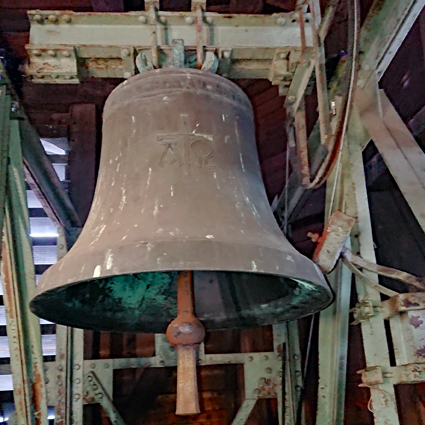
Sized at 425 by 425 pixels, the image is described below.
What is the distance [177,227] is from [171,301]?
0.66m

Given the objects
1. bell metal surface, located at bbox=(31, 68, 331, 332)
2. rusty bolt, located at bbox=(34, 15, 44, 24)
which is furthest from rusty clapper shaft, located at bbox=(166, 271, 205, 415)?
rusty bolt, located at bbox=(34, 15, 44, 24)

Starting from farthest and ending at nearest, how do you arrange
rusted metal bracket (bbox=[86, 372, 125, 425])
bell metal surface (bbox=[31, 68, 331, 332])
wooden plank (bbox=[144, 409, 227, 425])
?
1. wooden plank (bbox=[144, 409, 227, 425])
2. rusted metal bracket (bbox=[86, 372, 125, 425])
3. bell metal surface (bbox=[31, 68, 331, 332])

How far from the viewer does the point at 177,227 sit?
3.43 ft

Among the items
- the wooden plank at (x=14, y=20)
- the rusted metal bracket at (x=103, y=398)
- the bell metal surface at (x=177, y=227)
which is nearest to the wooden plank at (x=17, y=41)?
the wooden plank at (x=14, y=20)

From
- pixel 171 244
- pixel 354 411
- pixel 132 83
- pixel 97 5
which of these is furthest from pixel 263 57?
pixel 354 411

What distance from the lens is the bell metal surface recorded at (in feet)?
3.25

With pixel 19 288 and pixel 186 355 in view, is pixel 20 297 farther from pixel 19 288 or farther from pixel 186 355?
pixel 186 355

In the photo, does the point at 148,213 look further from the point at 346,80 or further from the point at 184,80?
the point at 346,80

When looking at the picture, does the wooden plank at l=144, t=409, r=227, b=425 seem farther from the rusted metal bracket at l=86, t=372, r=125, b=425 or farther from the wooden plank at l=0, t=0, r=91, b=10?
the wooden plank at l=0, t=0, r=91, b=10

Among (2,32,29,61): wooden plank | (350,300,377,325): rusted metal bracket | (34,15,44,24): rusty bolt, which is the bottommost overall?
(350,300,377,325): rusted metal bracket

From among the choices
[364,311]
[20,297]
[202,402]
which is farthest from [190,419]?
[364,311]

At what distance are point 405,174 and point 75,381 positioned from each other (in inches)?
65.8

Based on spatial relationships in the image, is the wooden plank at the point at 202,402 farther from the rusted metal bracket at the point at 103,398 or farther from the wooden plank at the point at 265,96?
the wooden plank at the point at 265,96

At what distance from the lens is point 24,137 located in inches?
60.9
